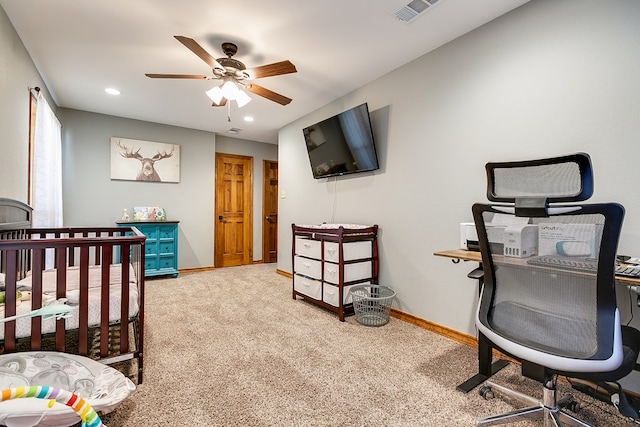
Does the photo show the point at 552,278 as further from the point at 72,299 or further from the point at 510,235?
the point at 72,299

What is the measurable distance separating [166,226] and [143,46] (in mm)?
2537

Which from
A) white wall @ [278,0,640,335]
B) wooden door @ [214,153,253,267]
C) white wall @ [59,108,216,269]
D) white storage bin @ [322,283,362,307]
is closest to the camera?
white wall @ [278,0,640,335]

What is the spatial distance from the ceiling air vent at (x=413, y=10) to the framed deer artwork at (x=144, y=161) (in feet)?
12.7

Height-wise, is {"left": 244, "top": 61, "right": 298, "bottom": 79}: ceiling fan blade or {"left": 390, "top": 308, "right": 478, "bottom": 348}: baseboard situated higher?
{"left": 244, "top": 61, "right": 298, "bottom": 79}: ceiling fan blade

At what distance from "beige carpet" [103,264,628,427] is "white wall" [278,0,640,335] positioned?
0.54m

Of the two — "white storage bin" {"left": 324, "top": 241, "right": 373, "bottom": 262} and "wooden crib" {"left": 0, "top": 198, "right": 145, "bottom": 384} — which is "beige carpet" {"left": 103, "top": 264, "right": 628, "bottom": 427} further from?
"white storage bin" {"left": 324, "top": 241, "right": 373, "bottom": 262}

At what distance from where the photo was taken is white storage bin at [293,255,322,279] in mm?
3059

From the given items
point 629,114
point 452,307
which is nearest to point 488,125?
point 629,114

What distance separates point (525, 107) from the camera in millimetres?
2020

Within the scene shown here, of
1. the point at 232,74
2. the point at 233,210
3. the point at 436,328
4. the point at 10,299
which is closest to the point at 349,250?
the point at 436,328

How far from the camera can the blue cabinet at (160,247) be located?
13.8ft

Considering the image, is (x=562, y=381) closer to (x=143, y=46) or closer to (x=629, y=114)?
(x=629, y=114)

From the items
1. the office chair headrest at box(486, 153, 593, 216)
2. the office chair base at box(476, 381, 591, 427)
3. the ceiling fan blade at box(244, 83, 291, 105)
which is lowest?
the office chair base at box(476, 381, 591, 427)

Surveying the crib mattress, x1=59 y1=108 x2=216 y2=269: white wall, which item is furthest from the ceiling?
the crib mattress
